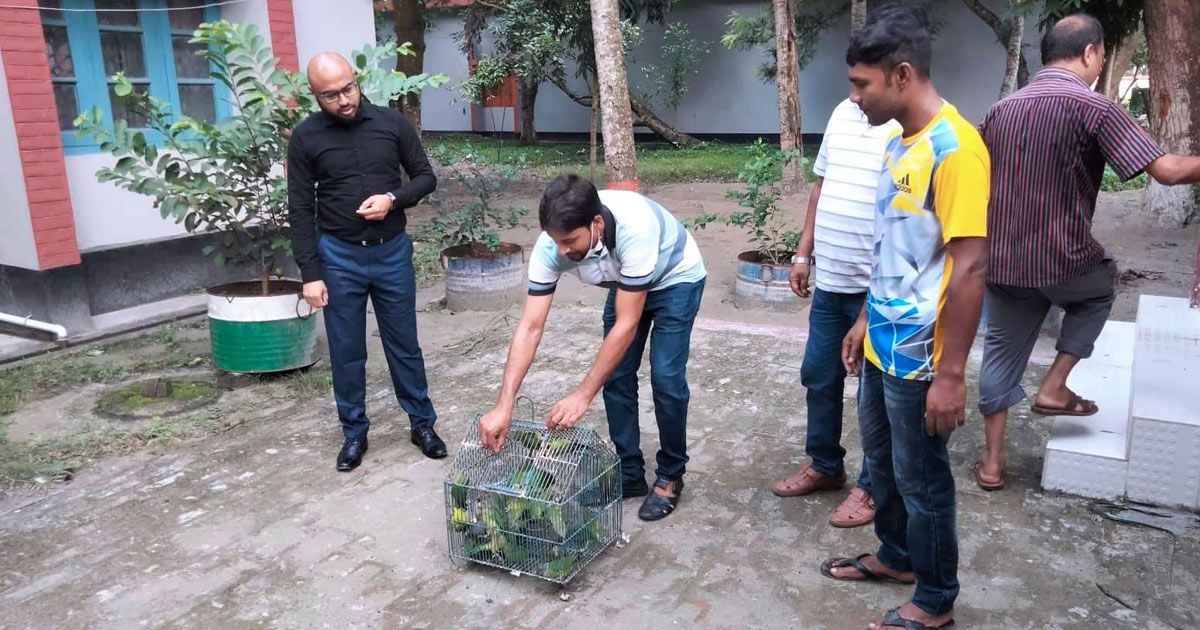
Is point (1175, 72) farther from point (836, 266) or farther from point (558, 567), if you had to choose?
point (558, 567)

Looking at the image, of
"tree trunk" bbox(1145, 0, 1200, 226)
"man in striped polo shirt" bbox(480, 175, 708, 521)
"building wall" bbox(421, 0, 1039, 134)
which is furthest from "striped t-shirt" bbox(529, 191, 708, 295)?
"building wall" bbox(421, 0, 1039, 134)

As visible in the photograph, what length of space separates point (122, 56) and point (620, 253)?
18.5 ft

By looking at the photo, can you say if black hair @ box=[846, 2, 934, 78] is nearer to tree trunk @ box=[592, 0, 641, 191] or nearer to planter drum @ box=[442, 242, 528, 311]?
planter drum @ box=[442, 242, 528, 311]

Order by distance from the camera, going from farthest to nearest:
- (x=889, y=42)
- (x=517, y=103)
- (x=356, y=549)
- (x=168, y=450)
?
(x=517, y=103) < (x=168, y=450) < (x=356, y=549) < (x=889, y=42)

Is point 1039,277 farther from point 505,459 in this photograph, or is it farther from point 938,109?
point 505,459

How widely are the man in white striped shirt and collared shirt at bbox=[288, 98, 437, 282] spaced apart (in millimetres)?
1896

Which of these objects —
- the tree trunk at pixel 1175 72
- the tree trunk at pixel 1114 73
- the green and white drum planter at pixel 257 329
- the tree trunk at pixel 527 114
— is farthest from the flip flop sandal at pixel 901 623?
the tree trunk at pixel 527 114

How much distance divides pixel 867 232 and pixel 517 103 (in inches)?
906

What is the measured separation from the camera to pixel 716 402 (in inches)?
195

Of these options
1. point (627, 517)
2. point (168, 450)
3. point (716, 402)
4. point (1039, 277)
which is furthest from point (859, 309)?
point (168, 450)

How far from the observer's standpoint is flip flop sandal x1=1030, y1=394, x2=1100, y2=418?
383 cm

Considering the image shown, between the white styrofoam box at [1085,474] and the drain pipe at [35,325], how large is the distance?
6.09 m

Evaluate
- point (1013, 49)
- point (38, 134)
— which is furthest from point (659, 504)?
point (1013, 49)

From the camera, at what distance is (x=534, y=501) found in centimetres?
298
